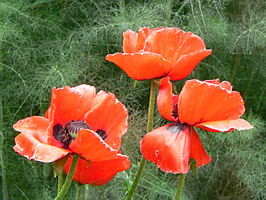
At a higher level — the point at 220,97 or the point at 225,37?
the point at 220,97

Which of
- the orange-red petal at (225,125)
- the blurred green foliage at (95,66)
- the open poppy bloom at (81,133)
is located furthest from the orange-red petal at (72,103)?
the blurred green foliage at (95,66)

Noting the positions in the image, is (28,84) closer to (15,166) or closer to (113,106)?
(15,166)

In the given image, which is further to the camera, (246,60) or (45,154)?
(246,60)

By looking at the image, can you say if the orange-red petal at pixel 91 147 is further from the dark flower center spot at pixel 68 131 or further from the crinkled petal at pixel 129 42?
the crinkled petal at pixel 129 42

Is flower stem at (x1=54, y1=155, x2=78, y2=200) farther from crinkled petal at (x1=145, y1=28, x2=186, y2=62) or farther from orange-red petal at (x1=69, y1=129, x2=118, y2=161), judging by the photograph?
crinkled petal at (x1=145, y1=28, x2=186, y2=62)

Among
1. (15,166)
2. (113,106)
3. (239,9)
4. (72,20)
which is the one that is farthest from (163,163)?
(239,9)

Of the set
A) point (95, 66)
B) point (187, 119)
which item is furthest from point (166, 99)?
point (95, 66)
